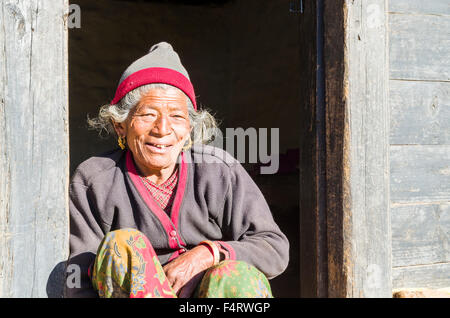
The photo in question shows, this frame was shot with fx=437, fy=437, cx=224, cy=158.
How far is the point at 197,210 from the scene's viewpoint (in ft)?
7.00

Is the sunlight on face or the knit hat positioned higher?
the knit hat

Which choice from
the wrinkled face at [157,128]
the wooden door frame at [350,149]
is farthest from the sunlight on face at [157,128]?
the wooden door frame at [350,149]

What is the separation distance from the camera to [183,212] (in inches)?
83.4

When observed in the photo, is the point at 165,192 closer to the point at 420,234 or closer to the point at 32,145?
the point at 32,145

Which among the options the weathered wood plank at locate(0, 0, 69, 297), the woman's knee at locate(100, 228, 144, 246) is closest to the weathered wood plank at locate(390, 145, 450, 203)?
the woman's knee at locate(100, 228, 144, 246)

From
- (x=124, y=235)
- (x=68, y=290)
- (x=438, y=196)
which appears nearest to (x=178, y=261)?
(x=124, y=235)

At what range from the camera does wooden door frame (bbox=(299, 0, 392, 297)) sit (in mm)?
2035

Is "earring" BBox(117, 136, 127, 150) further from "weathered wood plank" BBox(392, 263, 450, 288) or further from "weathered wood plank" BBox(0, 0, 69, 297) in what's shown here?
"weathered wood plank" BBox(392, 263, 450, 288)

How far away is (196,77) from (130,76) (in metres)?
4.95

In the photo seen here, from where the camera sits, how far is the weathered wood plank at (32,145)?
172cm

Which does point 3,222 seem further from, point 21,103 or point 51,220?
point 21,103

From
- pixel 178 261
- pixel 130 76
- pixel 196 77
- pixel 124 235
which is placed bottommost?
pixel 178 261

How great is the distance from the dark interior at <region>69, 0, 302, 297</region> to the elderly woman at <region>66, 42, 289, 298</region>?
3.09m

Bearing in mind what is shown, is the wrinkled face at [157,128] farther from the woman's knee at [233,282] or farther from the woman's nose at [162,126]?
the woman's knee at [233,282]
